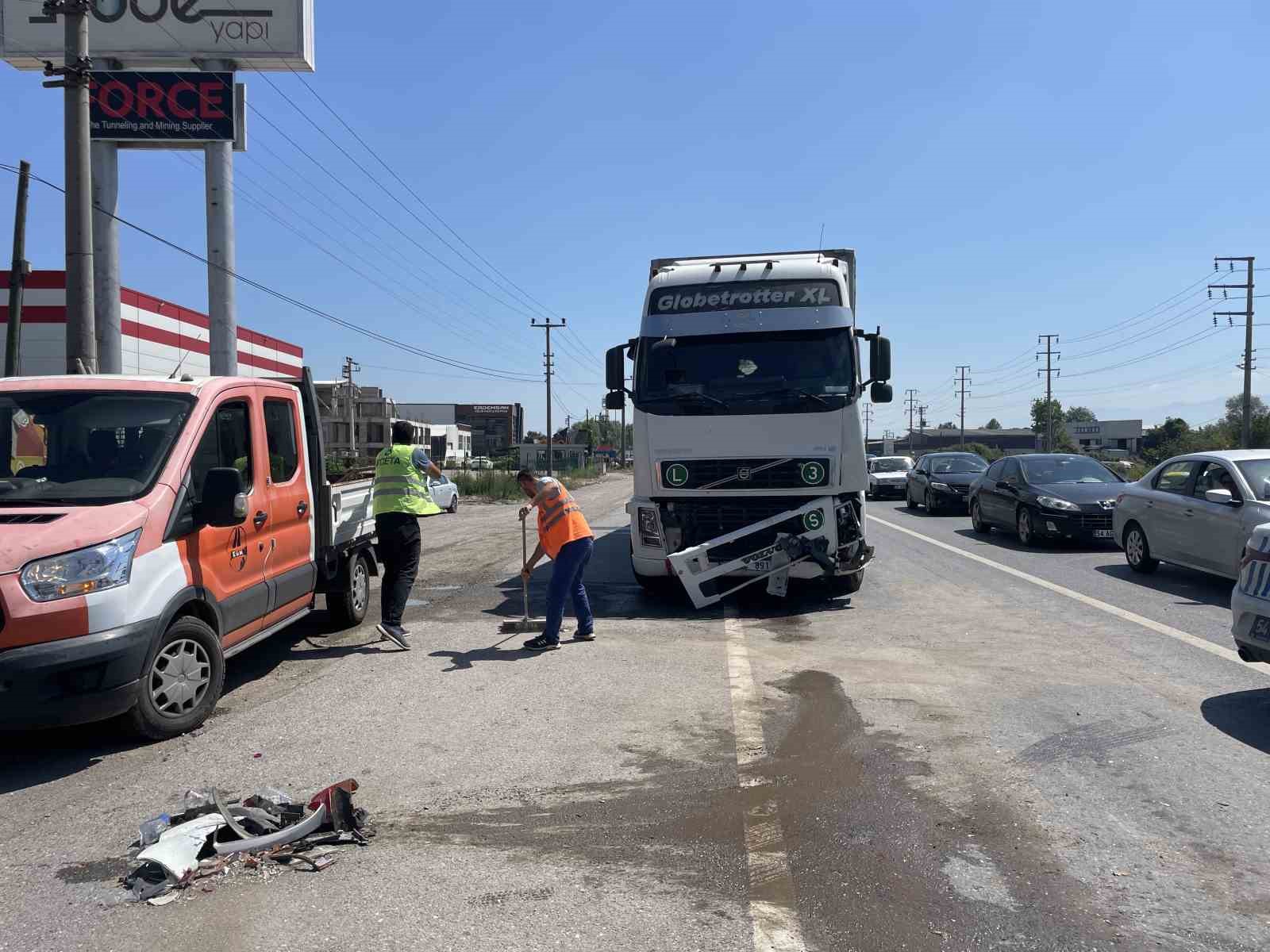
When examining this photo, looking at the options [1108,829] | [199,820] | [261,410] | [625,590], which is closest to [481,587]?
[625,590]

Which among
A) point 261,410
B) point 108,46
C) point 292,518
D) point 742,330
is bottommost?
point 292,518

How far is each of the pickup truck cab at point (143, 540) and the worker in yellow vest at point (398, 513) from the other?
0.63m

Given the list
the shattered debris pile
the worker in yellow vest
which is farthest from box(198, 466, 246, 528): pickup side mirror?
the worker in yellow vest

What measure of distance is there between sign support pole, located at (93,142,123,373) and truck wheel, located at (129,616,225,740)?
1665cm

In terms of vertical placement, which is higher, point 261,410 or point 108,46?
point 108,46

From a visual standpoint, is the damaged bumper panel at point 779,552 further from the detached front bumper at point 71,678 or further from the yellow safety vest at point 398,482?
the detached front bumper at point 71,678

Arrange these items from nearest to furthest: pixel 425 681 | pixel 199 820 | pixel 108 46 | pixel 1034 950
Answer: pixel 1034 950 → pixel 199 820 → pixel 425 681 → pixel 108 46

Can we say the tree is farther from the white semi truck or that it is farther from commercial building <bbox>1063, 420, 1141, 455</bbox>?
the white semi truck

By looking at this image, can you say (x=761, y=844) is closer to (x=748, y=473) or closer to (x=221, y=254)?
(x=748, y=473)

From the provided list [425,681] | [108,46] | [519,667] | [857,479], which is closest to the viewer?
[425,681]

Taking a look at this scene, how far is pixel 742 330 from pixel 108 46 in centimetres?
2151

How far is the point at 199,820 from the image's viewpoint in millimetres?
4012

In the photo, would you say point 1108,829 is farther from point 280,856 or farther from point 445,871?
point 280,856

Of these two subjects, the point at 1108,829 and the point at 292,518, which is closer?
the point at 1108,829
